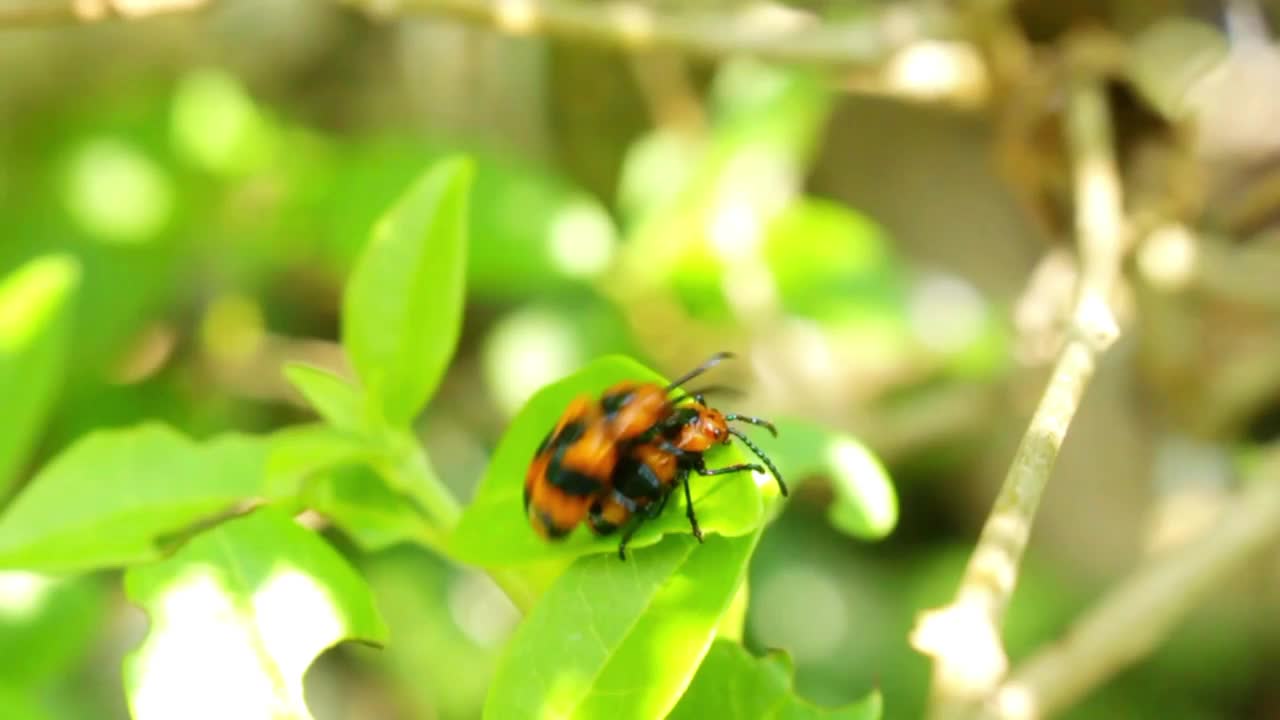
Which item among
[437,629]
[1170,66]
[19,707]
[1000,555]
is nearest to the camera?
[1000,555]

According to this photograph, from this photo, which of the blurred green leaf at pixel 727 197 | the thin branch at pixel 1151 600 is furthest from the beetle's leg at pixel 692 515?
the blurred green leaf at pixel 727 197

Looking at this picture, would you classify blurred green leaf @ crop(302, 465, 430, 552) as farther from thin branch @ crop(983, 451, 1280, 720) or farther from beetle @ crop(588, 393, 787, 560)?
thin branch @ crop(983, 451, 1280, 720)

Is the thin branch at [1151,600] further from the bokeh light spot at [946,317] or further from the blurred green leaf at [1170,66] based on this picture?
the bokeh light spot at [946,317]

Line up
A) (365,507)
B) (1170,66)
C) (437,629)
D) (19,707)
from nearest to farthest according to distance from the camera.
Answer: (365,507), (19,707), (1170,66), (437,629)

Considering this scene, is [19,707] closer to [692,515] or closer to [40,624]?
[40,624]

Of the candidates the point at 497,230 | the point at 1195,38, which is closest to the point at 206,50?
the point at 497,230

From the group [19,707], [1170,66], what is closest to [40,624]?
[19,707]
